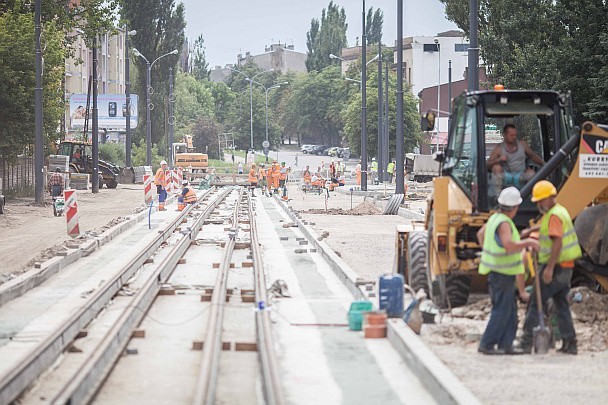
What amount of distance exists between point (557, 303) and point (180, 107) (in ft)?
441

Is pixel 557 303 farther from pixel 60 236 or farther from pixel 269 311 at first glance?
pixel 60 236

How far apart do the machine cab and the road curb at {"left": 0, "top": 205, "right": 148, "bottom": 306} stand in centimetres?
648

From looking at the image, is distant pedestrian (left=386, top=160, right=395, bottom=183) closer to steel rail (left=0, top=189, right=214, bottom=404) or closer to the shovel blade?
steel rail (left=0, top=189, right=214, bottom=404)

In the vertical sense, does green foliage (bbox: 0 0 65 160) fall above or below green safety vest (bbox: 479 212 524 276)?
above

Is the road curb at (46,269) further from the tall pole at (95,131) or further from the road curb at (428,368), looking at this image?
the tall pole at (95,131)

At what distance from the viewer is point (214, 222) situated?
37219 mm

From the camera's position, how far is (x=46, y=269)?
2116cm

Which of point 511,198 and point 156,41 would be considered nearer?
point 511,198

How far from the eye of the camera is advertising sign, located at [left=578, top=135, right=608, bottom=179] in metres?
14.6

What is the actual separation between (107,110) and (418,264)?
78.5m

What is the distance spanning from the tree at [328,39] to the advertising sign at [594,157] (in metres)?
164

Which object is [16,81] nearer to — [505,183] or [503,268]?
[505,183]

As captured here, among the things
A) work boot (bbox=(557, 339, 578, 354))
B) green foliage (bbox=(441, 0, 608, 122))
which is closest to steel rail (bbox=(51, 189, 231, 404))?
work boot (bbox=(557, 339, 578, 354))

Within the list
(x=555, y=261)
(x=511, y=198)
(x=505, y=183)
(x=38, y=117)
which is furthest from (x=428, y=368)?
(x=38, y=117)
